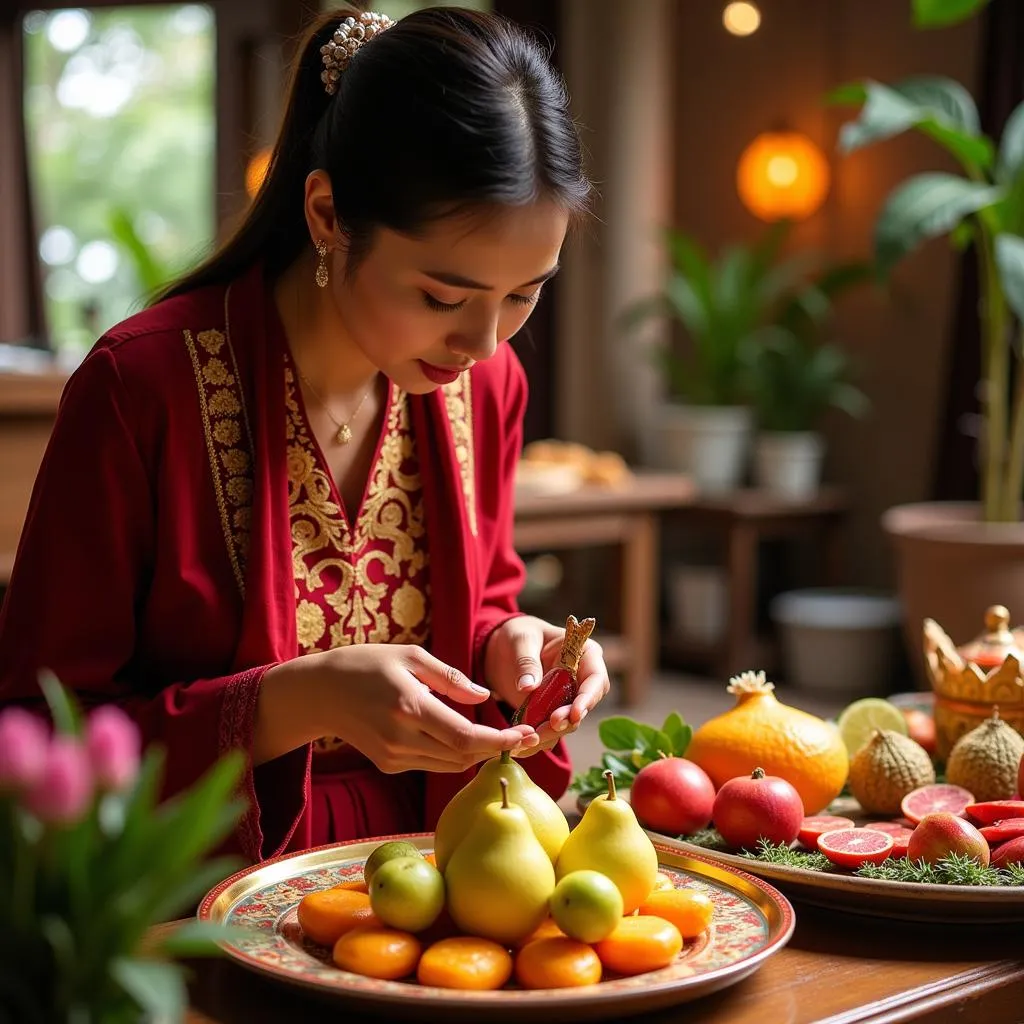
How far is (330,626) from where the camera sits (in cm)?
143

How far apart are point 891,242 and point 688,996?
10.3 feet

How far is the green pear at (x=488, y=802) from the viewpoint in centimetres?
101

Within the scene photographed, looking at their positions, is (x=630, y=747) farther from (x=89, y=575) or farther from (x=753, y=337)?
(x=753, y=337)

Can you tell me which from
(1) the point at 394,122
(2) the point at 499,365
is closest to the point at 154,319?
(1) the point at 394,122

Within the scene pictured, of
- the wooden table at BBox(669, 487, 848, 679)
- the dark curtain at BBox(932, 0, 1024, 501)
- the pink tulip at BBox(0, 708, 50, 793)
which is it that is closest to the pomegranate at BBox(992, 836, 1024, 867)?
the pink tulip at BBox(0, 708, 50, 793)

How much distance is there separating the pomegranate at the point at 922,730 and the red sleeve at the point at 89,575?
0.63 metres

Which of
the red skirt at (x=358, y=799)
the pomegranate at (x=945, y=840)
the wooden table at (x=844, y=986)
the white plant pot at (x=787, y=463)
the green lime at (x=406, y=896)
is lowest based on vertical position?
the white plant pot at (x=787, y=463)

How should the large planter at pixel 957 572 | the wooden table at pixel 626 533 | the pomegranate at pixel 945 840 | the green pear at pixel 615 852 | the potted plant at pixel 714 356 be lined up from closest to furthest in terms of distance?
1. the green pear at pixel 615 852
2. the pomegranate at pixel 945 840
3. the large planter at pixel 957 572
4. the wooden table at pixel 626 533
5. the potted plant at pixel 714 356

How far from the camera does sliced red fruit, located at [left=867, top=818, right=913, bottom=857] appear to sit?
3.85 ft

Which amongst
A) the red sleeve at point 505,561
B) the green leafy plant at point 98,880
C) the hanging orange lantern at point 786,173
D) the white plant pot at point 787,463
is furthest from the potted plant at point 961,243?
the green leafy plant at point 98,880

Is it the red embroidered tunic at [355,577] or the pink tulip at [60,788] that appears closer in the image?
the pink tulip at [60,788]

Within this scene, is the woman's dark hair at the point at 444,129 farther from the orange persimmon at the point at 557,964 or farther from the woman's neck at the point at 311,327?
the orange persimmon at the point at 557,964

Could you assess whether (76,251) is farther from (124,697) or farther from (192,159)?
(124,697)

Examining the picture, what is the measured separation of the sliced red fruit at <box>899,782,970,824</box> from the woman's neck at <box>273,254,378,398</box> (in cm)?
68
